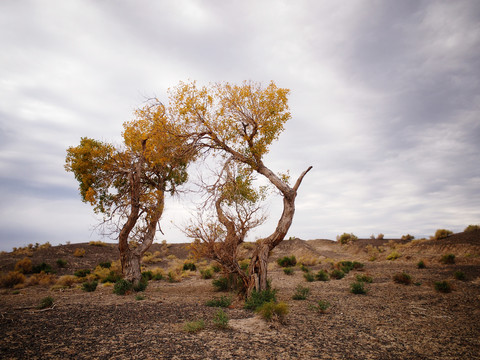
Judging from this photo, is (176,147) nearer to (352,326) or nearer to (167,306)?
(167,306)

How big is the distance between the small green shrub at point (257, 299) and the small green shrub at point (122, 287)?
6683 millimetres

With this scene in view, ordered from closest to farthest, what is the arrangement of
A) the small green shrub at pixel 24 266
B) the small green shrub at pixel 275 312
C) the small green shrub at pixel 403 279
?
the small green shrub at pixel 275 312
the small green shrub at pixel 403 279
the small green shrub at pixel 24 266

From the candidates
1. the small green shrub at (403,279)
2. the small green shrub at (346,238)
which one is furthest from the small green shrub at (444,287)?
the small green shrub at (346,238)

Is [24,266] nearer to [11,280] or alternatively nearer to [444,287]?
[11,280]

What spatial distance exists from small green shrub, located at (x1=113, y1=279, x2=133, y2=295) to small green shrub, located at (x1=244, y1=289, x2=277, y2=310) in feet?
21.9

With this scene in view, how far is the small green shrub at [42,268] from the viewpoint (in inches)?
862

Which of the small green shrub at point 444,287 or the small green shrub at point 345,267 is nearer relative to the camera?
the small green shrub at point 444,287

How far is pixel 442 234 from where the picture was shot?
90.5ft

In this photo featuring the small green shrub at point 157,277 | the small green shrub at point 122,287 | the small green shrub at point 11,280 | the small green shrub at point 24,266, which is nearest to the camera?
the small green shrub at point 122,287

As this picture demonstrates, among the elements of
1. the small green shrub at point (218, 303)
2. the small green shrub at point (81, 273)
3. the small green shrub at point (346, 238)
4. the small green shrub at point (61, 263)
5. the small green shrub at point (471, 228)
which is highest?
the small green shrub at point (471, 228)

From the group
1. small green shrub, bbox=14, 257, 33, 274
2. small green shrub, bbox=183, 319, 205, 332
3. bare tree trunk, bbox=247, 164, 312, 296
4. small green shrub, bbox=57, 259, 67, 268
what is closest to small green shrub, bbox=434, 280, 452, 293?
bare tree trunk, bbox=247, 164, 312, 296

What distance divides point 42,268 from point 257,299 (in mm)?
22565

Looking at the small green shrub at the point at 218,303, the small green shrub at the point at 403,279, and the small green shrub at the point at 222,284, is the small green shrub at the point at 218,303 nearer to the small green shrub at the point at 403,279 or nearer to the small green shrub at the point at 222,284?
the small green shrub at the point at 222,284

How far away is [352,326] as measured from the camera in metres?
6.99
